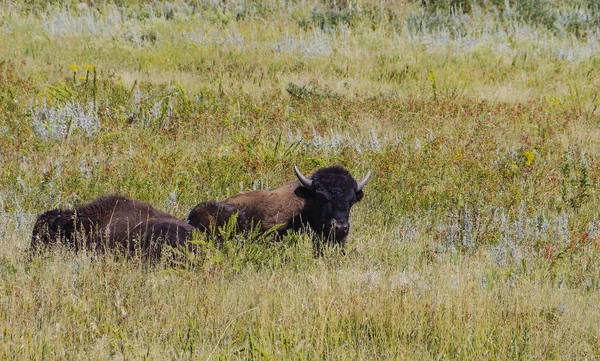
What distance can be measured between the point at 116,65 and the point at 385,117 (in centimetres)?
602

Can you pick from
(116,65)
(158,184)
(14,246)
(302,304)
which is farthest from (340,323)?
(116,65)

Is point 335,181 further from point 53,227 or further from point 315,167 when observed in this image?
point 53,227

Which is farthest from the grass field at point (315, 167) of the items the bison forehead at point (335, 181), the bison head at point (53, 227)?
the bison forehead at point (335, 181)

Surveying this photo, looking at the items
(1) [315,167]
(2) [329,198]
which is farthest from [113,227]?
(1) [315,167]

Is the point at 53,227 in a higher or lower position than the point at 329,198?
higher

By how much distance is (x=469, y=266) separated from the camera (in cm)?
737

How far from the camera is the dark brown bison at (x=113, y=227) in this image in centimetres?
738

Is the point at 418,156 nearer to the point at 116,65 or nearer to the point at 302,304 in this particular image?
the point at 302,304

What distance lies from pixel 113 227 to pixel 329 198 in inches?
86.5

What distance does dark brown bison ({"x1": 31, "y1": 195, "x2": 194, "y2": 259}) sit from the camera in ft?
A: 24.2

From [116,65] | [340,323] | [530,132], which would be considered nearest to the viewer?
[340,323]

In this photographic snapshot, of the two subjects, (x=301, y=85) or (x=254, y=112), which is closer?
(x=254, y=112)

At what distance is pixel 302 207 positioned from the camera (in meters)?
8.97

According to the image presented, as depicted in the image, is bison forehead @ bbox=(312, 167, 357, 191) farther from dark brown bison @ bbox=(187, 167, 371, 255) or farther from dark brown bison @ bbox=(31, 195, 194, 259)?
dark brown bison @ bbox=(31, 195, 194, 259)
